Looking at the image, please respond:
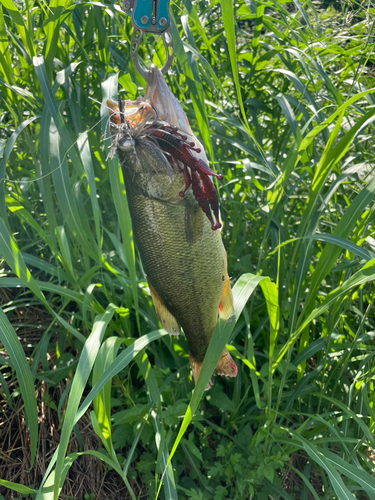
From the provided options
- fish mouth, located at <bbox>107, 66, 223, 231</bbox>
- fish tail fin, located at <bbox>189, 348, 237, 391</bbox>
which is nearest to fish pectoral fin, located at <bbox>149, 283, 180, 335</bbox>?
fish tail fin, located at <bbox>189, 348, 237, 391</bbox>

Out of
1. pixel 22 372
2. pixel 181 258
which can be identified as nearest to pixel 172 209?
pixel 181 258

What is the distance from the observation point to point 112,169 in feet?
3.88

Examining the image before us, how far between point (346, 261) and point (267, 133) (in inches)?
33.6

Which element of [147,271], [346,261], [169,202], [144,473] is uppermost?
[169,202]

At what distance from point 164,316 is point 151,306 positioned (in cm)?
52

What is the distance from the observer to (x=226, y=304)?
3.71 feet

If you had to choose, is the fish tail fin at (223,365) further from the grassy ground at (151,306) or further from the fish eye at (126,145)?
the fish eye at (126,145)

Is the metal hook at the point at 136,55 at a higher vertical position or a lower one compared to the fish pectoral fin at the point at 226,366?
higher

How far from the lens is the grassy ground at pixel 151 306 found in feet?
4.04

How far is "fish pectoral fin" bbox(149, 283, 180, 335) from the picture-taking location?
1.13 m

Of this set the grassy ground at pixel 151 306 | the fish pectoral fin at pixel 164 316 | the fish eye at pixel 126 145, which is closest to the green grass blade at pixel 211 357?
the grassy ground at pixel 151 306

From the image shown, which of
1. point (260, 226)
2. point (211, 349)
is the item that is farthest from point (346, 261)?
point (211, 349)

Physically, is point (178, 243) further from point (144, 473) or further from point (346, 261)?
point (144, 473)

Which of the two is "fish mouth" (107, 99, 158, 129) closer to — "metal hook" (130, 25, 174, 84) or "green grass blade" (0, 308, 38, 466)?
"metal hook" (130, 25, 174, 84)
